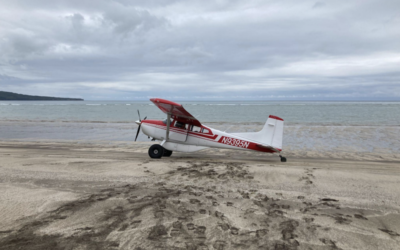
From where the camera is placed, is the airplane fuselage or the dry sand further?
the airplane fuselage

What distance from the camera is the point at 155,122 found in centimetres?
1154

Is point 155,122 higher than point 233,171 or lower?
higher

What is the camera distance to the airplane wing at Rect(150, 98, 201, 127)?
944 cm

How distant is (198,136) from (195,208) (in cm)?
630

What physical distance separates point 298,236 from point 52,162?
304 inches

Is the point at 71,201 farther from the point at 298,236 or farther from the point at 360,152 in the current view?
the point at 360,152

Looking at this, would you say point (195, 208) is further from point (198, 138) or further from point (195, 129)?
point (195, 129)

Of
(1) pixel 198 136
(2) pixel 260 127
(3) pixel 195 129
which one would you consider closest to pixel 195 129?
(3) pixel 195 129

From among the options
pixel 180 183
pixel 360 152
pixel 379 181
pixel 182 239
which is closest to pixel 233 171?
pixel 180 183

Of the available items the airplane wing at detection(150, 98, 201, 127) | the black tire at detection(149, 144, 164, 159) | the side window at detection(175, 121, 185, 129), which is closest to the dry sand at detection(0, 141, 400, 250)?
the airplane wing at detection(150, 98, 201, 127)

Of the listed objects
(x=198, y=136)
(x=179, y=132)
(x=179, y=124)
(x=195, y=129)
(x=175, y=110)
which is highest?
(x=175, y=110)

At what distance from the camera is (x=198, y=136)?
1102 cm

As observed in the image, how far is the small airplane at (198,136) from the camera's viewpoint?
10.6 m

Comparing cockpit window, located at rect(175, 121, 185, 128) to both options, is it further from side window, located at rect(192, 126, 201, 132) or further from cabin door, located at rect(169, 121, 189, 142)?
side window, located at rect(192, 126, 201, 132)
